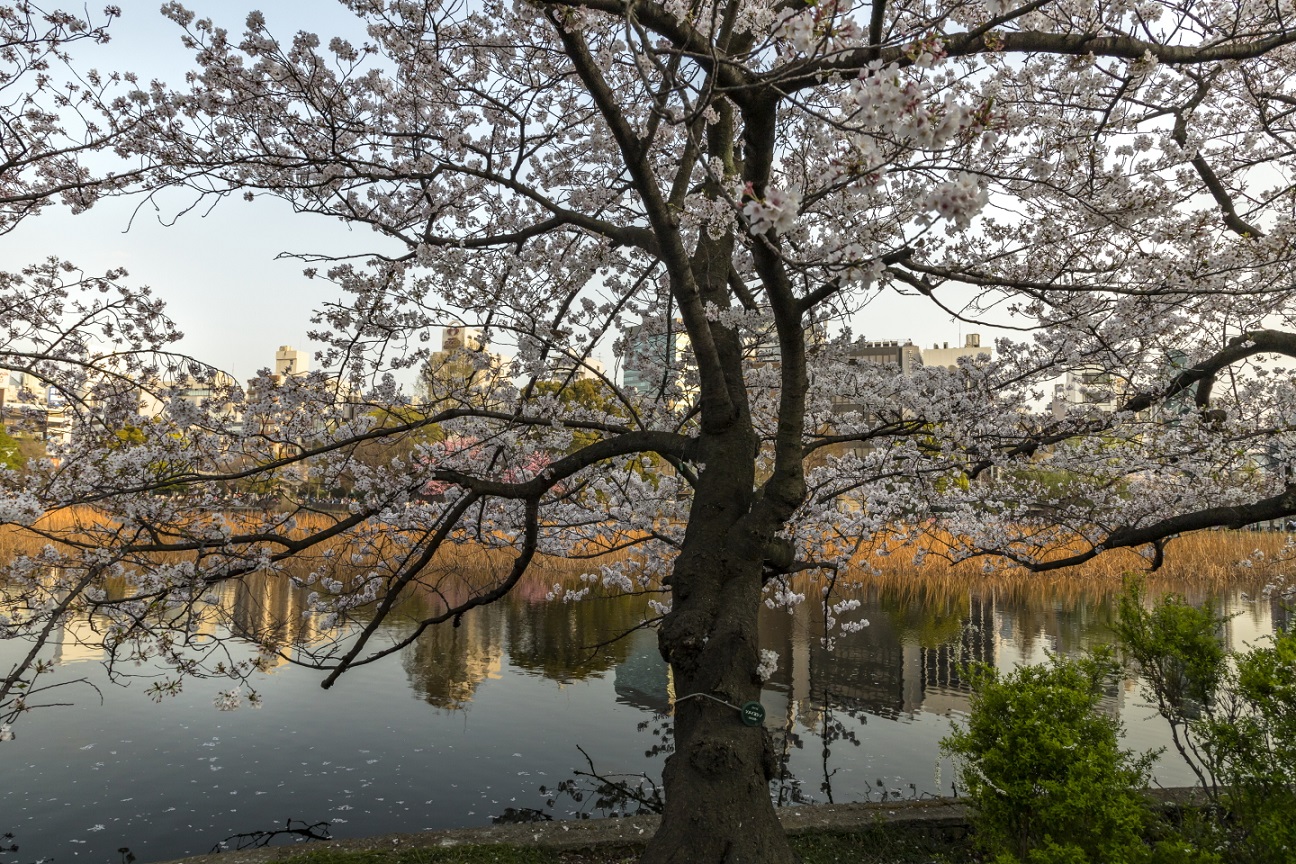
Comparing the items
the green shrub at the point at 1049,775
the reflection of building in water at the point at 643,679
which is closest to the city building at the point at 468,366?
the green shrub at the point at 1049,775

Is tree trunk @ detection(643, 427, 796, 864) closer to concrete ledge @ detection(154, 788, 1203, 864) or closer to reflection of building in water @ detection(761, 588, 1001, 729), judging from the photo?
concrete ledge @ detection(154, 788, 1203, 864)

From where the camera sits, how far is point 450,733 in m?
7.06

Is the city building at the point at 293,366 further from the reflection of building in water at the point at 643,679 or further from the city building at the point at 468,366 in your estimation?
the reflection of building in water at the point at 643,679

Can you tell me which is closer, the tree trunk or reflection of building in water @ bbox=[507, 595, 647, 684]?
the tree trunk

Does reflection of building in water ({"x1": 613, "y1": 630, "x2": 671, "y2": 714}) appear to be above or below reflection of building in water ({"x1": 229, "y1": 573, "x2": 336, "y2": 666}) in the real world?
below

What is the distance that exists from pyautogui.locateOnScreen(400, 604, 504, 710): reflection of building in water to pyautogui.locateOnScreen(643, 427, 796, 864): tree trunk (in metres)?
5.12

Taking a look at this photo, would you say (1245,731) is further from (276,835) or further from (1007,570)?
(1007,570)

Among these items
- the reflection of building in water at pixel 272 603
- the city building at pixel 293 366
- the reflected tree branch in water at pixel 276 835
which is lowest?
the reflected tree branch in water at pixel 276 835

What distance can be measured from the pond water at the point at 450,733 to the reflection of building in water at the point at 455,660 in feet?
0.12

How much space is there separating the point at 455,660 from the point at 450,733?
8.06ft

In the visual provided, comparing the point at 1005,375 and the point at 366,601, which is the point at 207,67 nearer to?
the point at 366,601

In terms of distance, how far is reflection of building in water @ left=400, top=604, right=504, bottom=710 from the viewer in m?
8.25

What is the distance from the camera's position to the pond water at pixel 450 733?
540 centimetres

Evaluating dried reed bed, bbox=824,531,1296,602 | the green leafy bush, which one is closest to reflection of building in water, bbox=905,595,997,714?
dried reed bed, bbox=824,531,1296,602
